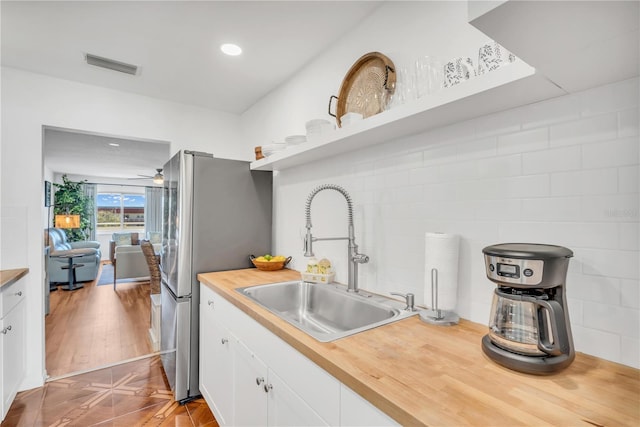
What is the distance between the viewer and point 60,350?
9.51 ft

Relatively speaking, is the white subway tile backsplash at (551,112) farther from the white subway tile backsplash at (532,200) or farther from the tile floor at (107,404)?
the tile floor at (107,404)

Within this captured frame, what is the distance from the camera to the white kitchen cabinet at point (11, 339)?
1868mm

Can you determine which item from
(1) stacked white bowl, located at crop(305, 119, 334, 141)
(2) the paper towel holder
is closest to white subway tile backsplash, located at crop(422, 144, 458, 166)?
(2) the paper towel holder

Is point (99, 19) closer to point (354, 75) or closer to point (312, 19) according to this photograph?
point (312, 19)

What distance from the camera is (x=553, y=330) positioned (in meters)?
0.79

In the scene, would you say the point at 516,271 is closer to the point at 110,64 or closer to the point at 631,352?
the point at 631,352

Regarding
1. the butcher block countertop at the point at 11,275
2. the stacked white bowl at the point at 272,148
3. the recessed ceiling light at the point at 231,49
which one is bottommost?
the butcher block countertop at the point at 11,275

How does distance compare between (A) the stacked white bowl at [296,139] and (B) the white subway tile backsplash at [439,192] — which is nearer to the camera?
(B) the white subway tile backsplash at [439,192]

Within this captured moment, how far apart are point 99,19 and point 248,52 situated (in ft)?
2.87

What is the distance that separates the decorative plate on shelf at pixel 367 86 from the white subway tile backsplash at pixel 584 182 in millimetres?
821

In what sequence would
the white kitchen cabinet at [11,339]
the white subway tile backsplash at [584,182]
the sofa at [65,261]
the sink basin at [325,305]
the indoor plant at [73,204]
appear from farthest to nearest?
1. the indoor plant at [73,204]
2. the sofa at [65,261]
3. the white kitchen cabinet at [11,339]
4. the sink basin at [325,305]
5. the white subway tile backsplash at [584,182]

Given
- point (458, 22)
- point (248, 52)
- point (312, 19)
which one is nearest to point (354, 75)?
point (312, 19)

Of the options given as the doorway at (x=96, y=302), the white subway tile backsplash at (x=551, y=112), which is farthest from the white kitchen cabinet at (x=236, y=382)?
the doorway at (x=96, y=302)

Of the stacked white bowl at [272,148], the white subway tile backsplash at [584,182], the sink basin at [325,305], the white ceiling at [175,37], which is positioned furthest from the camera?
the stacked white bowl at [272,148]
